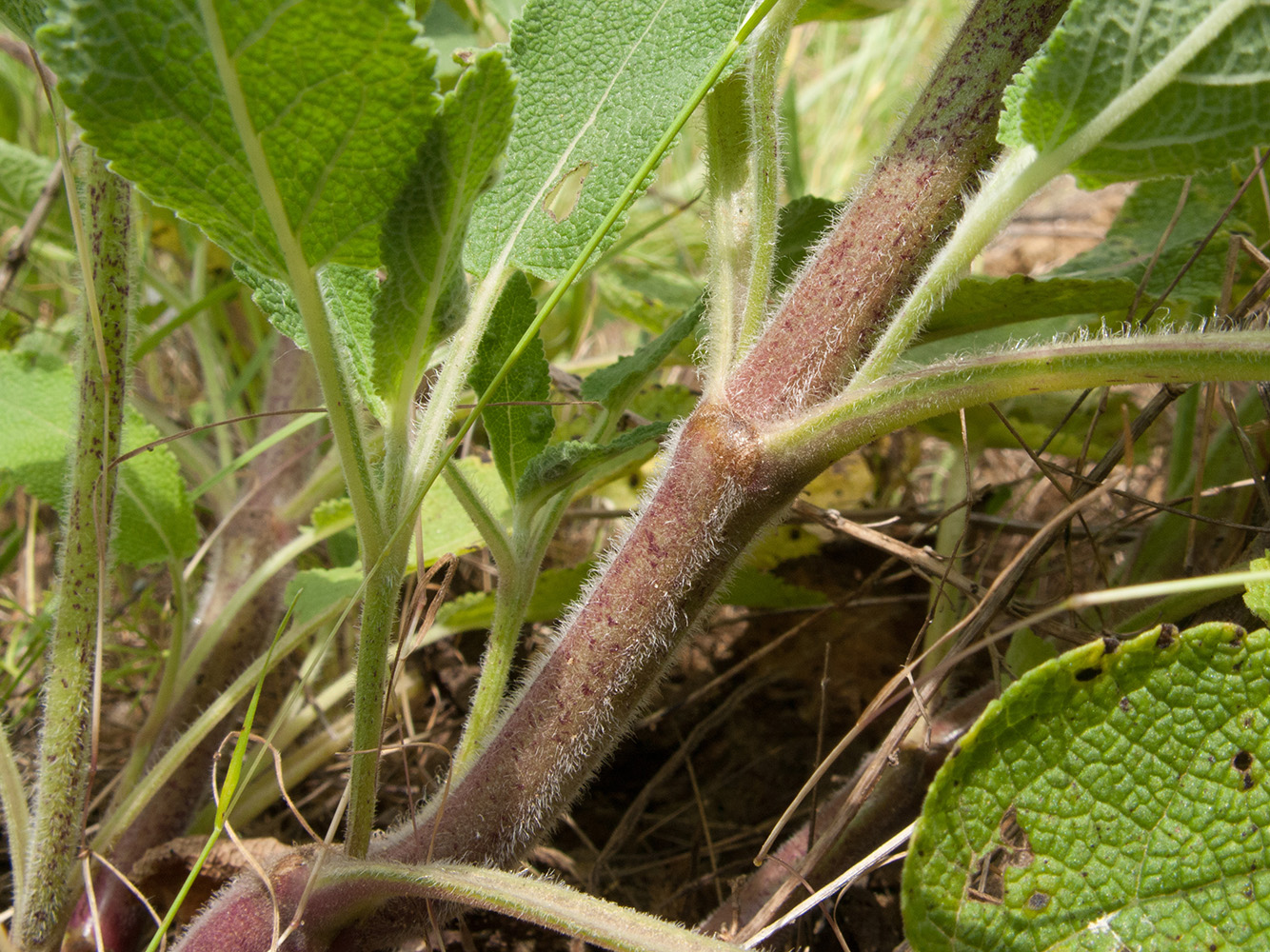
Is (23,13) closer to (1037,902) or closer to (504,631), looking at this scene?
(504,631)

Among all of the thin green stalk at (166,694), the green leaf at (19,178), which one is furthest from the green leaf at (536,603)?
the green leaf at (19,178)

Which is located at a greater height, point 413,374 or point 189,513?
point 413,374

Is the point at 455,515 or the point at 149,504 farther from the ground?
the point at 149,504

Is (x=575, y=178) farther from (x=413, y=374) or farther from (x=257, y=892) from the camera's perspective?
(x=257, y=892)

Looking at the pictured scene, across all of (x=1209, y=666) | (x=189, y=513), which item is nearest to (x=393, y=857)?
(x=189, y=513)

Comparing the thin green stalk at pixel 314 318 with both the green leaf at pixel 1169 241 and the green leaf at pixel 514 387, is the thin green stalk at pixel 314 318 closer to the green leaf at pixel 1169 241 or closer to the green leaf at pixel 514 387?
the green leaf at pixel 514 387

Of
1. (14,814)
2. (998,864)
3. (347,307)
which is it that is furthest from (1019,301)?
(14,814)
